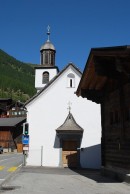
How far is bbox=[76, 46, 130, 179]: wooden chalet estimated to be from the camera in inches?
489

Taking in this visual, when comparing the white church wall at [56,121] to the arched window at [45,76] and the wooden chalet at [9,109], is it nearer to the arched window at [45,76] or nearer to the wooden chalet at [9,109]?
the arched window at [45,76]

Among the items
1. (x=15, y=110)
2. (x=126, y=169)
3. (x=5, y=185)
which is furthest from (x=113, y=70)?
(x=15, y=110)

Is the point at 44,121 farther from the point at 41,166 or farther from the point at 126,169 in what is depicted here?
the point at 126,169

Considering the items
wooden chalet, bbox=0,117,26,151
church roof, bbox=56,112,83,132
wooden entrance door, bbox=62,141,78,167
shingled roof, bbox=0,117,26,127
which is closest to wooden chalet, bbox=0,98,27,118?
shingled roof, bbox=0,117,26,127

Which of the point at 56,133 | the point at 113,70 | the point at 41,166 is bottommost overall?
the point at 41,166

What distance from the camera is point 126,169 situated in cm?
1368

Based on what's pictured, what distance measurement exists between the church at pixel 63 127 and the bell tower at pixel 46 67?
10.3 metres

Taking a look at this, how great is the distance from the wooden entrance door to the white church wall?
0.50 metres

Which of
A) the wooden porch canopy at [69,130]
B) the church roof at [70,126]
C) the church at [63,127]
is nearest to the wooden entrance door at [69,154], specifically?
the church at [63,127]

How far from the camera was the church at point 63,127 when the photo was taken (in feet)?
85.3

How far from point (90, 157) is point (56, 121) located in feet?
12.5

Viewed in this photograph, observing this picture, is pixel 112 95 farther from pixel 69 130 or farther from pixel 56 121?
pixel 56 121

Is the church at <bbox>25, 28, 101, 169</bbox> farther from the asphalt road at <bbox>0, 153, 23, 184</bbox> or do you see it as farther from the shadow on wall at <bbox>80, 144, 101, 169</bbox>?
the asphalt road at <bbox>0, 153, 23, 184</bbox>

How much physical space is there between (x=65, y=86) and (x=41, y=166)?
21.7 feet
